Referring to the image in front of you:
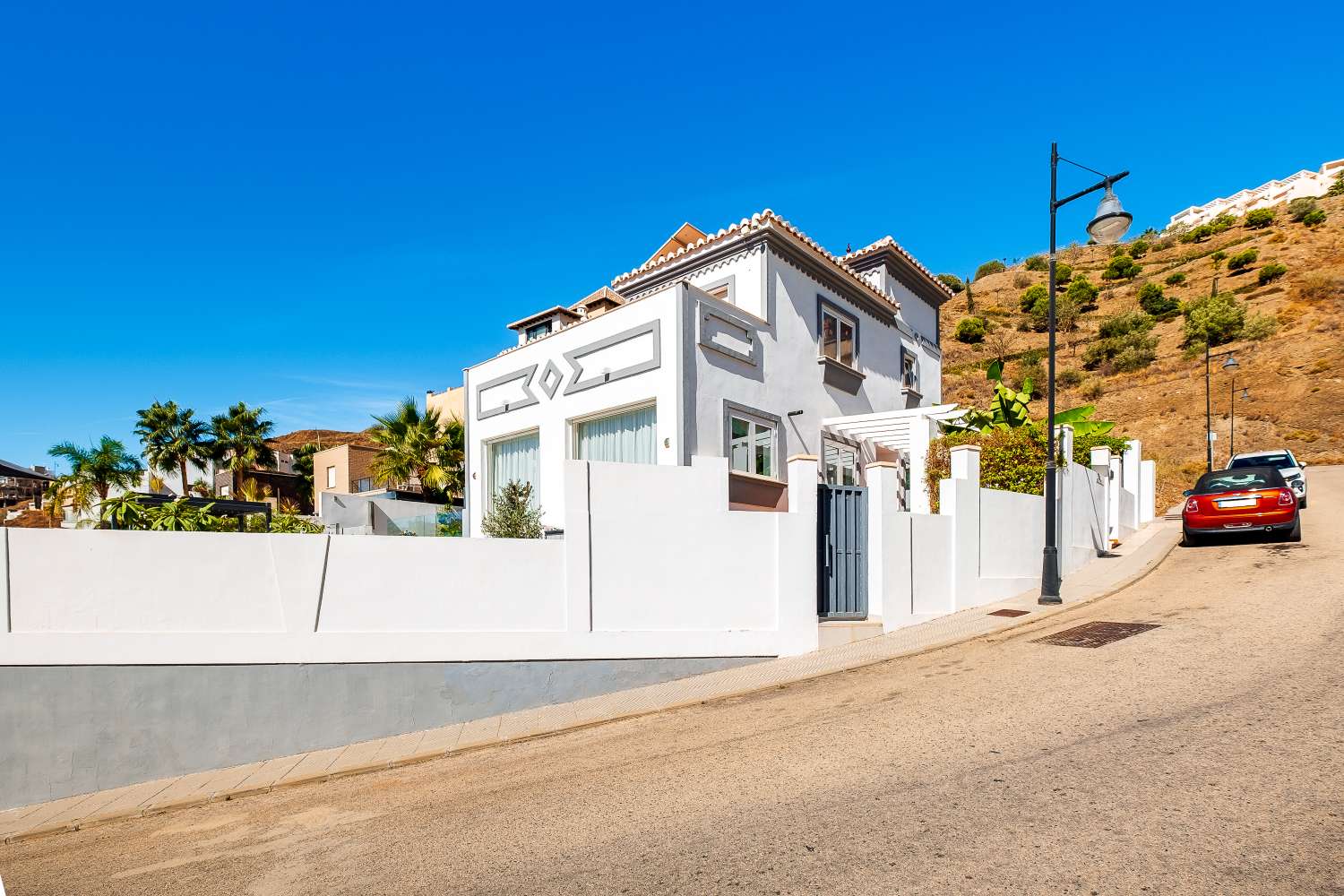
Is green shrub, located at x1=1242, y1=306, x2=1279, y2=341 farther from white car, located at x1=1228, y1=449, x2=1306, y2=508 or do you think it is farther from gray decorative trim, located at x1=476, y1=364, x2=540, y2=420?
gray decorative trim, located at x1=476, y1=364, x2=540, y2=420

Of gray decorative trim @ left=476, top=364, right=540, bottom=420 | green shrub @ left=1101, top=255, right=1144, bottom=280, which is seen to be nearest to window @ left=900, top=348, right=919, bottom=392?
gray decorative trim @ left=476, top=364, right=540, bottom=420

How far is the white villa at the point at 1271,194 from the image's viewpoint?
9369cm

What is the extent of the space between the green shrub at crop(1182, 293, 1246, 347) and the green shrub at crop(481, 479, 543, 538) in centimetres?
5036

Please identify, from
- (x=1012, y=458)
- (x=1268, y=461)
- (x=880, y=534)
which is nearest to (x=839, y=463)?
(x=1012, y=458)

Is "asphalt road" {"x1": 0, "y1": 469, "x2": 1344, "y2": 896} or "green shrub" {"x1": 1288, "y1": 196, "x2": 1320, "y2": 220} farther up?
"green shrub" {"x1": 1288, "y1": 196, "x2": 1320, "y2": 220}

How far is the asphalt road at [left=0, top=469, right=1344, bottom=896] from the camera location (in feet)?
11.6

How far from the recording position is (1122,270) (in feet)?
217

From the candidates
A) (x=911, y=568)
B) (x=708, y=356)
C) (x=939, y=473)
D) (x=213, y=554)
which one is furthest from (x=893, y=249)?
(x=213, y=554)

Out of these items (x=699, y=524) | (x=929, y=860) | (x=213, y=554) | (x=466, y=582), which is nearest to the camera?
(x=929, y=860)

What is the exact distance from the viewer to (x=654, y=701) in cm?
770

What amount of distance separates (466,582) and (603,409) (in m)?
6.47

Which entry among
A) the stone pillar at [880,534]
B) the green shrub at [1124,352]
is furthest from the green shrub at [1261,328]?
the stone pillar at [880,534]

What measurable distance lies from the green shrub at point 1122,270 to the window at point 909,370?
59.2 m

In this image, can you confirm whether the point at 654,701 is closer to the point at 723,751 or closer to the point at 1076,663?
the point at 723,751
